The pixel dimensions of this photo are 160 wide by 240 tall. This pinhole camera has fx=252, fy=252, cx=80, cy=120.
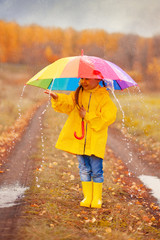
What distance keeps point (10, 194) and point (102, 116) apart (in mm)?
1912

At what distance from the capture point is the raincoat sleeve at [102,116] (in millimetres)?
3418

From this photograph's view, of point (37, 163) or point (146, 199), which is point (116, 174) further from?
point (37, 163)

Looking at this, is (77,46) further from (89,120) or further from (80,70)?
(80,70)

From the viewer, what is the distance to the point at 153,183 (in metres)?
5.20

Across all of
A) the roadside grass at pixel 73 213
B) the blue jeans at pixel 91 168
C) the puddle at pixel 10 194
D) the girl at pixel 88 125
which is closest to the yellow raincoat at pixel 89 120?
the girl at pixel 88 125

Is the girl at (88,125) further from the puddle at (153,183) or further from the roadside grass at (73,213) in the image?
the puddle at (153,183)

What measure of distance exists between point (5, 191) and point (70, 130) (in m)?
A: 1.54

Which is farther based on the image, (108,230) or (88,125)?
(88,125)

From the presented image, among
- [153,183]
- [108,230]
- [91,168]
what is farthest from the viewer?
[153,183]

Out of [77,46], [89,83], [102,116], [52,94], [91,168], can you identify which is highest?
[77,46]

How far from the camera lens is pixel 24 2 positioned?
11.3m

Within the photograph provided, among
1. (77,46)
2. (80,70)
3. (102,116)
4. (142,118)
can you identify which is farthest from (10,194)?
(77,46)

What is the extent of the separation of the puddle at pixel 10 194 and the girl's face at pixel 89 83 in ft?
6.34

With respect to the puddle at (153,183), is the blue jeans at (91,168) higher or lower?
higher
